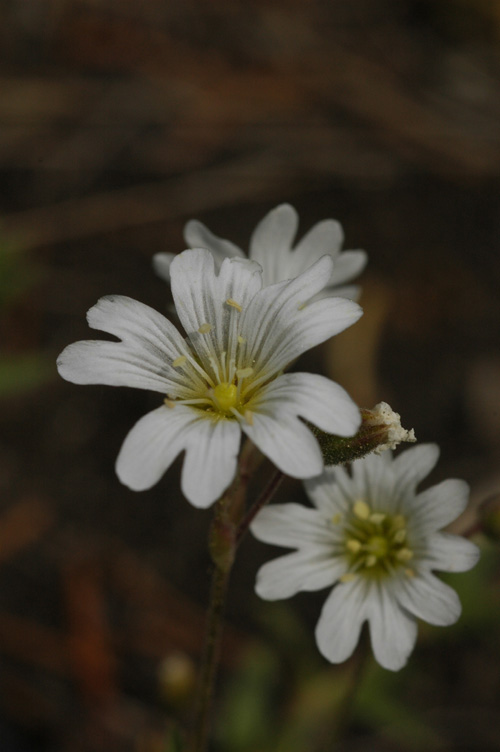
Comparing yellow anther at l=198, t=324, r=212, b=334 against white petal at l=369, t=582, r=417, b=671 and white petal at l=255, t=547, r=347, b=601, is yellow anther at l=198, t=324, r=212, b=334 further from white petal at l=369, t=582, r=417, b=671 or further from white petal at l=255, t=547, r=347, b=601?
white petal at l=369, t=582, r=417, b=671

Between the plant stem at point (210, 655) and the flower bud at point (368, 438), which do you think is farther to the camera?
the plant stem at point (210, 655)

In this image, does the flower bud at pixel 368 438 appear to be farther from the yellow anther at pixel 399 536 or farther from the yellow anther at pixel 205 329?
the yellow anther at pixel 399 536

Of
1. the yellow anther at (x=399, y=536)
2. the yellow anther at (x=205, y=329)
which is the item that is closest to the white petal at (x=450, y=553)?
the yellow anther at (x=399, y=536)

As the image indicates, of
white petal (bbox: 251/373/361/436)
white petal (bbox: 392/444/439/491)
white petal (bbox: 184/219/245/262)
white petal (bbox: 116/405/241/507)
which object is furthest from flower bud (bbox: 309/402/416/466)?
white petal (bbox: 184/219/245/262)

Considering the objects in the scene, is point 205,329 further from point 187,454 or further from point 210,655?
point 210,655

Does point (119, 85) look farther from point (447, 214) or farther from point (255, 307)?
point (255, 307)

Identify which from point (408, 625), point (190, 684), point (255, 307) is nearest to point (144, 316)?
point (255, 307)

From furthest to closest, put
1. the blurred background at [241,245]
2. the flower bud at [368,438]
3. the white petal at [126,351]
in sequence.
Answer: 1. the blurred background at [241,245]
2. the flower bud at [368,438]
3. the white petal at [126,351]
